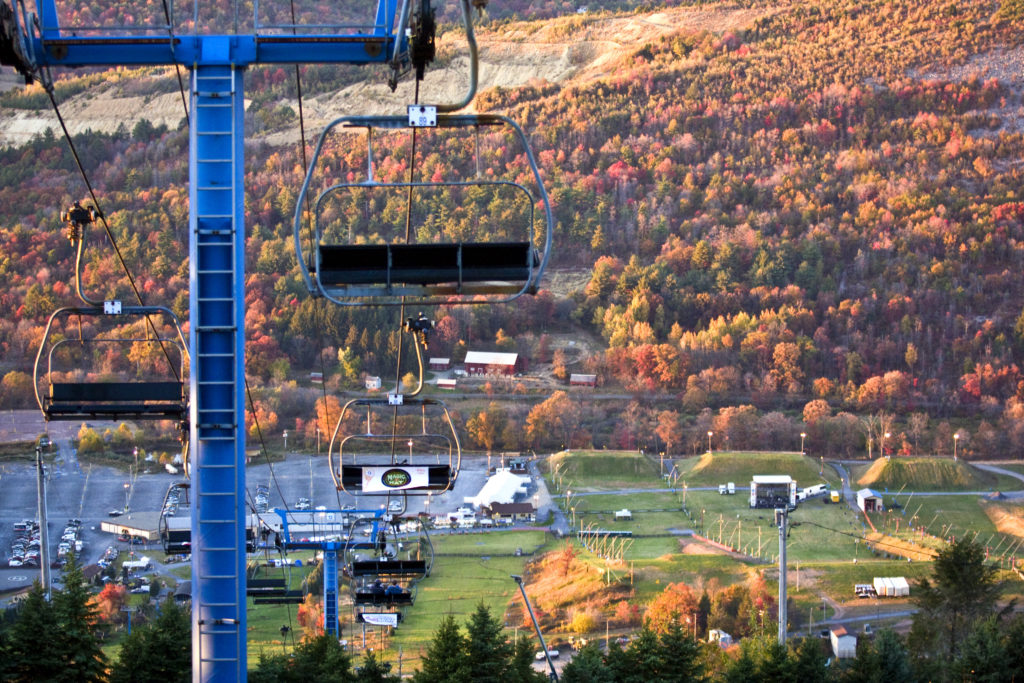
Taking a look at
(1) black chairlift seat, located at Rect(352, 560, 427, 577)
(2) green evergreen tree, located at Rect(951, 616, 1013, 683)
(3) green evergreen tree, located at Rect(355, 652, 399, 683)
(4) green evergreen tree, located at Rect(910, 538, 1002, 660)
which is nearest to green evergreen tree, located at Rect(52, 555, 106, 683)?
(3) green evergreen tree, located at Rect(355, 652, 399, 683)

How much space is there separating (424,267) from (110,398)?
396 centimetres

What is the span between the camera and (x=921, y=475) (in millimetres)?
36250

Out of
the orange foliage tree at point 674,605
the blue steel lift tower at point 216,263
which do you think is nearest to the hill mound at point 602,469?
the orange foliage tree at point 674,605

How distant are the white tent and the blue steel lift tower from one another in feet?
80.7

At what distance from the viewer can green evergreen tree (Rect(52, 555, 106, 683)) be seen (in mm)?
13031

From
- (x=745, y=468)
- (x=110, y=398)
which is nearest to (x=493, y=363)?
(x=745, y=468)

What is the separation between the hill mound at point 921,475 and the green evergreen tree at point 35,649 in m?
26.0

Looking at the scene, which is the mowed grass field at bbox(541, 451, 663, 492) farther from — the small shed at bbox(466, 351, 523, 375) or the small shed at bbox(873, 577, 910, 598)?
the small shed at bbox(466, 351, 523, 375)

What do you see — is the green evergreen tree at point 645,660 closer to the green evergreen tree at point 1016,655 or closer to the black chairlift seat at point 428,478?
the green evergreen tree at point 1016,655

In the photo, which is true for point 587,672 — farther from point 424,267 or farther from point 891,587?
point 891,587

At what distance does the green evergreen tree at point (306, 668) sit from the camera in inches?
514

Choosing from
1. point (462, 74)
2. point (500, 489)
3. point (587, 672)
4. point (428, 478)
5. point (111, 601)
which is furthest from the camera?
point (462, 74)

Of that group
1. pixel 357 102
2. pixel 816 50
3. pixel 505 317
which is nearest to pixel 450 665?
pixel 505 317

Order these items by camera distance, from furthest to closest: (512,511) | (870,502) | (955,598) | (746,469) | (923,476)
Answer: (746,469)
(923,476)
(870,502)
(512,511)
(955,598)
